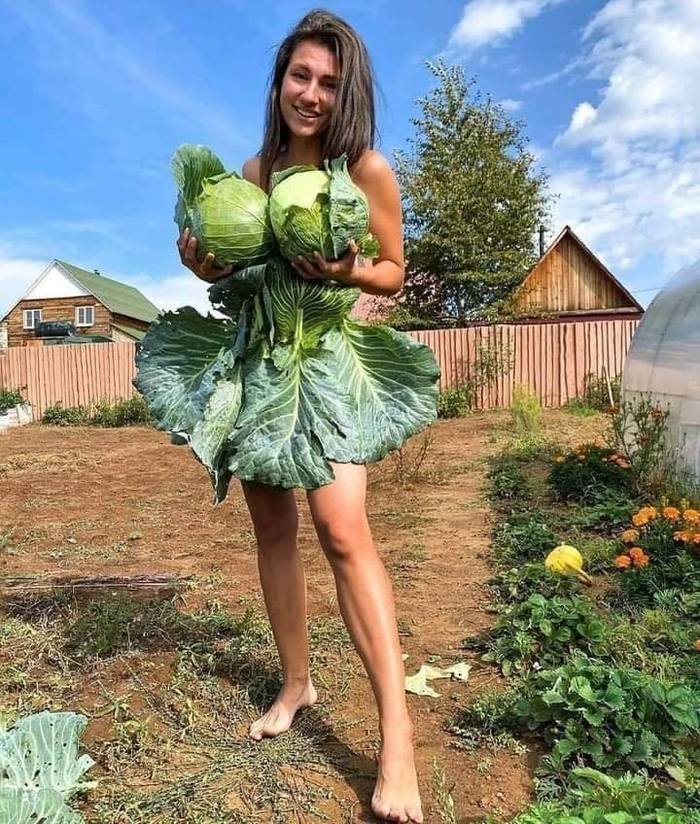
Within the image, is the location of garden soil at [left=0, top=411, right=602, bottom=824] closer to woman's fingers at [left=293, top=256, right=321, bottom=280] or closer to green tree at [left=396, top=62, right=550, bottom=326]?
woman's fingers at [left=293, top=256, right=321, bottom=280]

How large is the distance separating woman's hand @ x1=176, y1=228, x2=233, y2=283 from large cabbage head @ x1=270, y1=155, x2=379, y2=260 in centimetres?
16

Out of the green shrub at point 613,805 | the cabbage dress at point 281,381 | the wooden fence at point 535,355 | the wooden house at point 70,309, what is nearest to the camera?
the green shrub at point 613,805

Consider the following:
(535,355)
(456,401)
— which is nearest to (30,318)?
(456,401)

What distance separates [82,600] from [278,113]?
2.18 m

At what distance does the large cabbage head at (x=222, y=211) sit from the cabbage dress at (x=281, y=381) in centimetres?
5

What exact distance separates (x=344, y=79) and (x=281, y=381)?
741mm

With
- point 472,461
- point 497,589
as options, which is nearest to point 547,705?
point 497,589

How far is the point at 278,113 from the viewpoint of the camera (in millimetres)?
1866

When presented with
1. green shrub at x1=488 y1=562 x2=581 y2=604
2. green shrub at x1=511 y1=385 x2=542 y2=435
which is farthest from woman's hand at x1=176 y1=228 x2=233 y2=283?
green shrub at x1=511 y1=385 x2=542 y2=435

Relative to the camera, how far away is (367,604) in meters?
1.71

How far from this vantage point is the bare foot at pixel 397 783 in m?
1.58

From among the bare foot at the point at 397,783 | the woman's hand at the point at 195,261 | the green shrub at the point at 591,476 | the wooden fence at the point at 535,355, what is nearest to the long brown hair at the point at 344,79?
the woman's hand at the point at 195,261

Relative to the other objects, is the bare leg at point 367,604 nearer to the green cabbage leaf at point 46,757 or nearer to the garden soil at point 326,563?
the garden soil at point 326,563

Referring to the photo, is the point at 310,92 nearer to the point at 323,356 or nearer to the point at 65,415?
the point at 323,356
